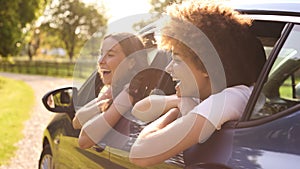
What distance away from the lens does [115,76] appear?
3.54m

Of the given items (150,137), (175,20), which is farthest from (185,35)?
(150,137)

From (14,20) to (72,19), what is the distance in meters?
42.6

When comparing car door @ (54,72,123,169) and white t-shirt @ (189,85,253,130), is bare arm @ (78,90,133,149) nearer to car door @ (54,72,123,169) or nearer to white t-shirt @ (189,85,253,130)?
car door @ (54,72,123,169)

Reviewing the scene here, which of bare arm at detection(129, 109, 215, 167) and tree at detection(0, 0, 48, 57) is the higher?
bare arm at detection(129, 109, 215, 167)

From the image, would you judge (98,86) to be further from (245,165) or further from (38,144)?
(38,144)

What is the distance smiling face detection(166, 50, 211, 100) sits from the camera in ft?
8.58

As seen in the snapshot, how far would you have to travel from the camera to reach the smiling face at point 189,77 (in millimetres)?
2615

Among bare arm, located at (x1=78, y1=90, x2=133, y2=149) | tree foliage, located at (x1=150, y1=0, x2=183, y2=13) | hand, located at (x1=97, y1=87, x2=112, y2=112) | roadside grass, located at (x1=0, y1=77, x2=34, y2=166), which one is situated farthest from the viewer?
roadside grass, located at (x1=0, y1=77, x2=34, y2=166)

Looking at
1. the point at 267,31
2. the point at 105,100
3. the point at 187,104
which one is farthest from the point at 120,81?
the point at 267,31

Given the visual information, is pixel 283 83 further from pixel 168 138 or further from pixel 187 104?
pixel 168 138

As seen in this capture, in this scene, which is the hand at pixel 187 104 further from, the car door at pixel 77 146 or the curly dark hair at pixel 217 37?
the car door at pixel 77 146

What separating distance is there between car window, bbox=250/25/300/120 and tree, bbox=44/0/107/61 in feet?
227

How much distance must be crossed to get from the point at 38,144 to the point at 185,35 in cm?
825

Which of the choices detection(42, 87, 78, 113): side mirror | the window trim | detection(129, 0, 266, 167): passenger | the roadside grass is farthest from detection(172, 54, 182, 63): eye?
the roadside grass
